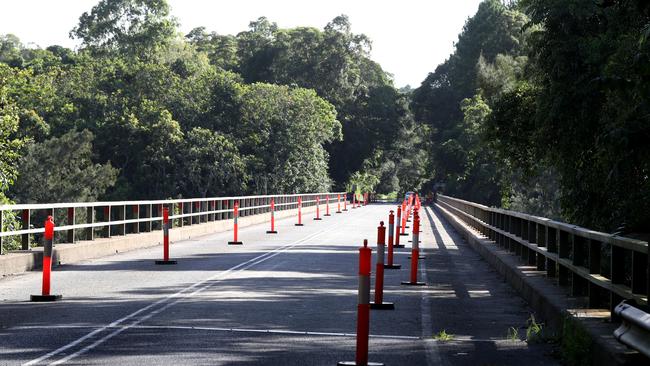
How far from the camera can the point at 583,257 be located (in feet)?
42.0

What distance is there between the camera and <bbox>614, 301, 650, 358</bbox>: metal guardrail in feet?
23.0

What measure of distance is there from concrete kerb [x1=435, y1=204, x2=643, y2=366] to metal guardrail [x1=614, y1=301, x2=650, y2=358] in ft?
1.18

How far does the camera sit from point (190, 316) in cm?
1302

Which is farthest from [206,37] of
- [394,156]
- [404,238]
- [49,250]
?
[49,250]

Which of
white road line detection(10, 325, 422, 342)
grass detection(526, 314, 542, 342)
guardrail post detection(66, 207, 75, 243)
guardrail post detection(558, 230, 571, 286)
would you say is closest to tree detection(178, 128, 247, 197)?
guardrail post detection(66, 207, 75, 243)

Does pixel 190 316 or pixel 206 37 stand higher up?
pixel 206 37

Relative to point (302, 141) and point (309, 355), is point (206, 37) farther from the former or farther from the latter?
point (309, 355)

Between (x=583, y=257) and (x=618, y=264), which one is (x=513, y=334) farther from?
(x=618, y=264)

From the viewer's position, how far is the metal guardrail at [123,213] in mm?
20469

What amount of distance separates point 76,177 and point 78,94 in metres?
10.8

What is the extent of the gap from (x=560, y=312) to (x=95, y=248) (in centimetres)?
1451

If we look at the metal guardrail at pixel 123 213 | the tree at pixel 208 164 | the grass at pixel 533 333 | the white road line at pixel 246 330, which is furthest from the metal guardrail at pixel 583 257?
the tree at pixel 208 164

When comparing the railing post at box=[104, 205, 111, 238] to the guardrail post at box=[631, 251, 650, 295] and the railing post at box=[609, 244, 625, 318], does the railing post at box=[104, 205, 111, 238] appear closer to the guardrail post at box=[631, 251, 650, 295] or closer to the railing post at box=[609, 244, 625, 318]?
the railing post at box=[609, 244, 625, 318]

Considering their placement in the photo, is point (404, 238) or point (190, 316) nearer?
point (190, 316)
